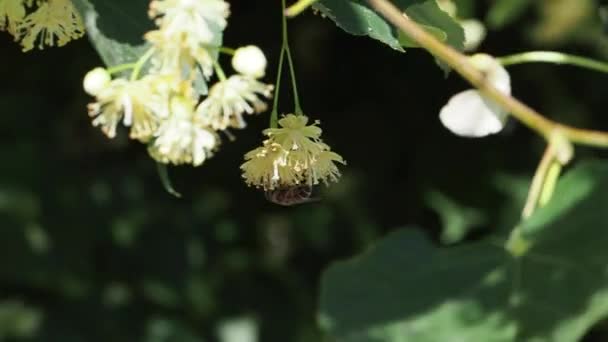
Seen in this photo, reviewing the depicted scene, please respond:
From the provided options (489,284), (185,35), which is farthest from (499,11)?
(185,35)

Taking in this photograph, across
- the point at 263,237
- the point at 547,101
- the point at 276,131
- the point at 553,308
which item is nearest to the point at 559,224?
the point at 553,308

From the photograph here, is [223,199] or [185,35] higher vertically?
[223,199]

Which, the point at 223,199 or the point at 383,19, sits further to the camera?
the point at 223,199

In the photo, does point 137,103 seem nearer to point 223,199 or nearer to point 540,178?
point 540,178

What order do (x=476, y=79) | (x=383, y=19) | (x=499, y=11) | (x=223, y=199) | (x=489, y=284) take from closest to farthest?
(x=476, y=79) < (x=383, y=19) < (x=489, y=284) < (x=499, y=11) < (x=223, y=199)

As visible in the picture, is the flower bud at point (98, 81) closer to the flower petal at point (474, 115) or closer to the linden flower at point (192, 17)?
the linden flower at point (192, 17)

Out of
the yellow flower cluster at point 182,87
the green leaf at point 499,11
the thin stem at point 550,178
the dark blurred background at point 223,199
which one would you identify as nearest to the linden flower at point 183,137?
the yellow flower cluster at point 182,87

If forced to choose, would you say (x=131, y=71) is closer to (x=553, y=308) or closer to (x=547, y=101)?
(x=553, y=308)
